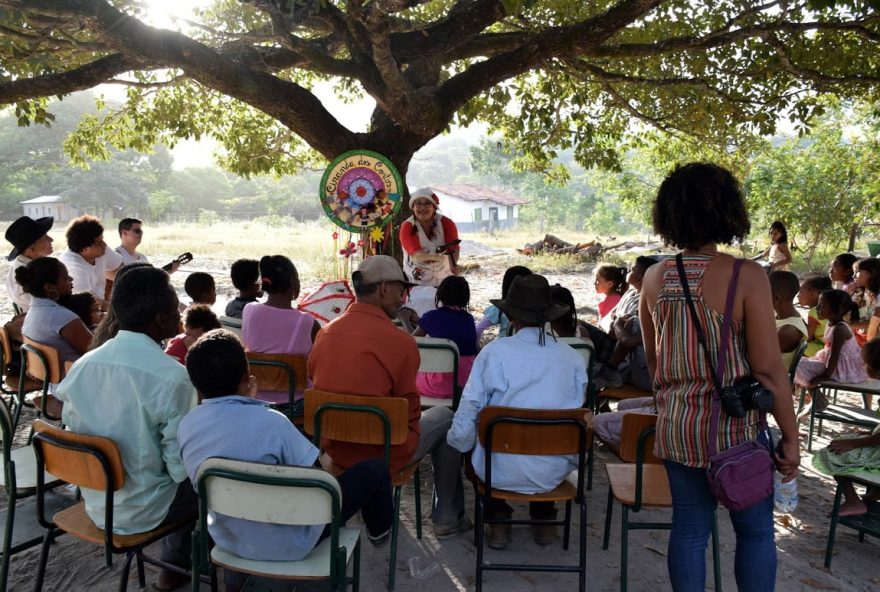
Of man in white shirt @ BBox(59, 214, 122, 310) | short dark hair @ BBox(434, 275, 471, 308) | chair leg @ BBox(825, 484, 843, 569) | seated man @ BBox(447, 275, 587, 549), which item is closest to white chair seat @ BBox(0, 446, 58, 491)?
seated man @ BBox(447, 275, 587, 549)

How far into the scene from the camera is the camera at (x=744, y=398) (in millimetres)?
2080

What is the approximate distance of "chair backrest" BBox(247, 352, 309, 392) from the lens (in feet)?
12.3

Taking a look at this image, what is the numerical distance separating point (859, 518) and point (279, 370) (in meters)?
3.30

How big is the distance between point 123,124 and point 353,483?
926cm

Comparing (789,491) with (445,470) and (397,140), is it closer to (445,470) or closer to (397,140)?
(445,470)

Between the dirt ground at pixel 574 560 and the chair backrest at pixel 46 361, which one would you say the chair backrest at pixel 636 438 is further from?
the chair backrest at pixel 46 361

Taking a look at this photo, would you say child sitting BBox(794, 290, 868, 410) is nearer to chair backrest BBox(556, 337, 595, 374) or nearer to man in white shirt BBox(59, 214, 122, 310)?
chair backrest BBox(556, 337, 595, 374)

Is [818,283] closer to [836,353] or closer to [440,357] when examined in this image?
[836,353]

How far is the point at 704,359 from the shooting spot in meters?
2.15

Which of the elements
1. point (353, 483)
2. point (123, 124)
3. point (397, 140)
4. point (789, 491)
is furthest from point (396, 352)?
point (123, 124)

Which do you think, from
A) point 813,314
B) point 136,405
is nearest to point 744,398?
point 136,405

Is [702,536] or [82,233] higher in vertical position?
[82,233]

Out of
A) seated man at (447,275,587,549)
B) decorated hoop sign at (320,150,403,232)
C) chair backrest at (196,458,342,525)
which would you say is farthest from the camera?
decorated hoop sign at (320,150,403,232)

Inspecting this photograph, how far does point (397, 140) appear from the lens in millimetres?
7414
